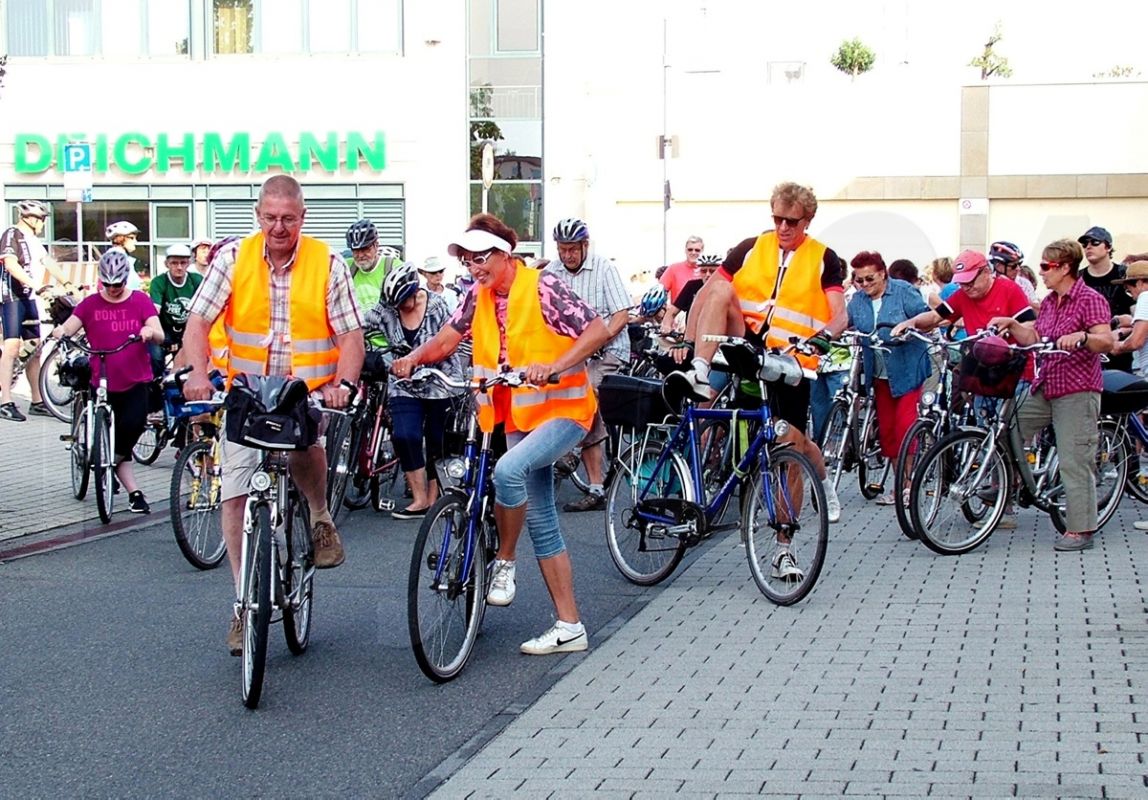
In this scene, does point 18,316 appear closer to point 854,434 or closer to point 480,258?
point 854,434

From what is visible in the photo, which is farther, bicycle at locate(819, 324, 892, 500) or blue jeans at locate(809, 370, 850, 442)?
blue jeans at locate(809, 370, 850, 442)

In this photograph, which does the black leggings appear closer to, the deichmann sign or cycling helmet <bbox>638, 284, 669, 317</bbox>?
cycling helmet <bbox>638, 284, 669, 317</bbox>

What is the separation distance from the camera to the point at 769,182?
38.5m

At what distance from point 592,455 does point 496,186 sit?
2608 centimetres

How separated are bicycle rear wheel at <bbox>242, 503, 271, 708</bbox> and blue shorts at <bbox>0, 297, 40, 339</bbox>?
1141 centimetres

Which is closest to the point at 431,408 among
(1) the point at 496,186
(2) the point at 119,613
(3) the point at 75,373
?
(3) the point at 75,373

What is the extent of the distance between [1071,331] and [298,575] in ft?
16.0

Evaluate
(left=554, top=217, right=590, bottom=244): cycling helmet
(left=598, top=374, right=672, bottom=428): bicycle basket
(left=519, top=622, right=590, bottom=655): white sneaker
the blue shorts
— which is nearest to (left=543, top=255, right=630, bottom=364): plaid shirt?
(left=554, top=217, right=590, bottom=244): cycling helmet

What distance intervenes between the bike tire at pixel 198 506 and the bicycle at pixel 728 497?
87.3 inches

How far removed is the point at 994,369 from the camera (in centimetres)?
957

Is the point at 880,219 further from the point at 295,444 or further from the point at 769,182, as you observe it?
the point at 295,444

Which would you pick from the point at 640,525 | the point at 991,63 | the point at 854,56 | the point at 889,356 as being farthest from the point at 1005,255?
the point at 991,63

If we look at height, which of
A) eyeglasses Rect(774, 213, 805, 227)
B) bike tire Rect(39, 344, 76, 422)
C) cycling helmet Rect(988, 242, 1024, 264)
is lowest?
bike tire Rect(39, 344, 76, 422)

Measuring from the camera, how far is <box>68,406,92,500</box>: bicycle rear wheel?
1136cm
